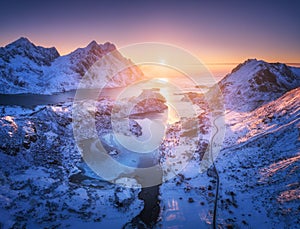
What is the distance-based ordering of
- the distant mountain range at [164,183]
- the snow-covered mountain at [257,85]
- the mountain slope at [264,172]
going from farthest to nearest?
the snow-covered mountain at [257,85] < the distant mountain range at [164,183] < the mountain slope at [264,172]

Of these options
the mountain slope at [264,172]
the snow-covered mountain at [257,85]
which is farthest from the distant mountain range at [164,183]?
the snow-covered mountain at [257,85]

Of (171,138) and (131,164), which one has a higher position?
(171,138)

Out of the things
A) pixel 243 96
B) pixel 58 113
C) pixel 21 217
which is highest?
pixel 243 96

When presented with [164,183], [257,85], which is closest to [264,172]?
[164,183]

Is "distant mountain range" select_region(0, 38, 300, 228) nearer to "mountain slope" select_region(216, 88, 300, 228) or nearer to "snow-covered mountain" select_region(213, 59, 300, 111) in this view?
"mountain slope" select_region(216, 88, 300, 228)

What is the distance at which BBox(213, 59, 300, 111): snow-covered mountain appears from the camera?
233 feet

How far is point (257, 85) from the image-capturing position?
7975cm

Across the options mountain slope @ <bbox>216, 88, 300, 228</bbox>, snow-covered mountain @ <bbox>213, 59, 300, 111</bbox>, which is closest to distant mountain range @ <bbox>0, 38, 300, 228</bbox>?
mountain slope @ <bbox>216, 88, 300, 228</bbox>

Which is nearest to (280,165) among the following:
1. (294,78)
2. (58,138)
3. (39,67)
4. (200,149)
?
(200,149)

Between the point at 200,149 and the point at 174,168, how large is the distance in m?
9.40

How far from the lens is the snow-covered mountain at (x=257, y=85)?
71.1 metres

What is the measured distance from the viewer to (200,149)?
1537 inches

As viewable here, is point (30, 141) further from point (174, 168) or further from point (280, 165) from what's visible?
point (280, 165)

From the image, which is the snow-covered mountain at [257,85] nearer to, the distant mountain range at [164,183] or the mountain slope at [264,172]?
the mountain slope at [264,172]
